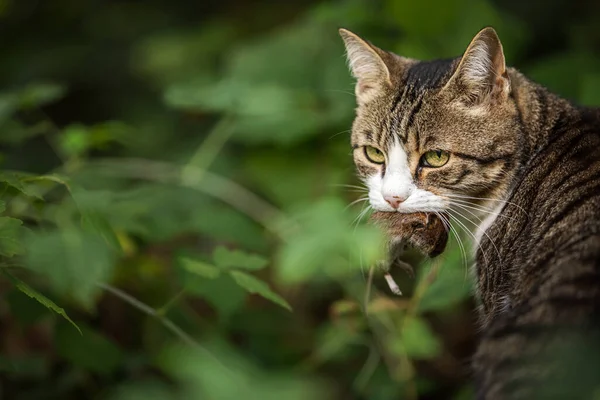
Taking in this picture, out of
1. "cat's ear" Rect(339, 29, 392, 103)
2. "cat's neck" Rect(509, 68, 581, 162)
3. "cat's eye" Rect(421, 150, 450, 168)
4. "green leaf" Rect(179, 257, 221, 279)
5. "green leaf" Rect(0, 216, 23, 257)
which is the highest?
"cat's neck" Rect(509, 68, 581, 162)

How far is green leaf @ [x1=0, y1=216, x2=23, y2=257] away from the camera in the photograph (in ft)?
6.14

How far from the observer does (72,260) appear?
6.99 feet

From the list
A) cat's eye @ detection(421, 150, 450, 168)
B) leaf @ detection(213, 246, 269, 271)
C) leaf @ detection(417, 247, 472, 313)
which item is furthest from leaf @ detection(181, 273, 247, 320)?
cat's eye @ detection(421, 150, 450, 168)

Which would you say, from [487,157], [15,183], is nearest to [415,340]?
[487,157]

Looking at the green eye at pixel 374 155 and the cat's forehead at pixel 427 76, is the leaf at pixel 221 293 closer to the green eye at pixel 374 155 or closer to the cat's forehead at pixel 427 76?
the green eye at pixel 374 155

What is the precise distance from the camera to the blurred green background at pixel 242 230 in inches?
91.5

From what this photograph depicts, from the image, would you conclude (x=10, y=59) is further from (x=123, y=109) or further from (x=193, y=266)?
(x=193, y=266)

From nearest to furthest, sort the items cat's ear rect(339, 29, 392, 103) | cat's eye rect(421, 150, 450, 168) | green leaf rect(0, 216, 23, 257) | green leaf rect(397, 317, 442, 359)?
green leaf rect(0, 216, 23, 257), cat's eye rect(421, 150, 450, 168), cat's ear rect(339, 29, 392, 103), green leaf rect(397, 317, 442, 359)

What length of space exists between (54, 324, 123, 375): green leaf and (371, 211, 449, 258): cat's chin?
1.12 m

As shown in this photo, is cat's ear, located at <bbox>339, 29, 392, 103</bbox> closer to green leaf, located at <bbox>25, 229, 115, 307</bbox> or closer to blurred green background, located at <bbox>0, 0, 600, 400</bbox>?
blurred green background, located at <bbox>0, 0, 600, 400</bbox>

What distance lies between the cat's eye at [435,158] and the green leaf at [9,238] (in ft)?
4.26

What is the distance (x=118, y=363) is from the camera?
2.73 metres

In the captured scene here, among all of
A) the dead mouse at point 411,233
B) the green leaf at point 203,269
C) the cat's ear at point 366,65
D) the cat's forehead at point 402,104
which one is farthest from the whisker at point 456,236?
the green leaf at point 203,269

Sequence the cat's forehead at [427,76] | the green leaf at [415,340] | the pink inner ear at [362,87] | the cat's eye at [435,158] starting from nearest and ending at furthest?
the cat's eye at [435,158] → the cat's forehead at [427,76] → the pink inner ear at [362,87] → the green leaf at [415,340]
